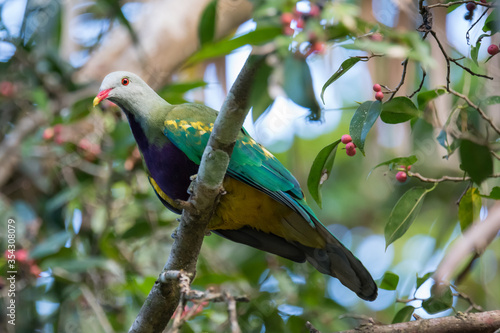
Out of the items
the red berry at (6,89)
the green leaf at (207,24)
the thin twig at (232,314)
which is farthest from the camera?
the red berry at (6,89)

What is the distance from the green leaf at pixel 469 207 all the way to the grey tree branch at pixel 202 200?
0.93 m

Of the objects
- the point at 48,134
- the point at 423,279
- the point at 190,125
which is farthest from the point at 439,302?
the point at 48,134

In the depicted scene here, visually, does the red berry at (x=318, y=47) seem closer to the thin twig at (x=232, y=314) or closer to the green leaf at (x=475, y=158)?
the green leaf at (x=475, y=158)

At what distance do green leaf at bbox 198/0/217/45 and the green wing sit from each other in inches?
48.5

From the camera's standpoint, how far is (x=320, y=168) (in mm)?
2291

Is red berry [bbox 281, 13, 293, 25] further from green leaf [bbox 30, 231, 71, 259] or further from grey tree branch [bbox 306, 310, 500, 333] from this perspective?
green leaf [bbox 30, 231, 71, 259]

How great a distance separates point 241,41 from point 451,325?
5.89ft

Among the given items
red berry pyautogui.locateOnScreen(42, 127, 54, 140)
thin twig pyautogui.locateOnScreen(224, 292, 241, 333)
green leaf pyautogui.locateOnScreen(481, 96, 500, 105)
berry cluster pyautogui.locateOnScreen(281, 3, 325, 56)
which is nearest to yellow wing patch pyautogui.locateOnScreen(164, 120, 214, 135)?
berry cluster pyautogui.locateOnScreen(281, 3, 325, 56)

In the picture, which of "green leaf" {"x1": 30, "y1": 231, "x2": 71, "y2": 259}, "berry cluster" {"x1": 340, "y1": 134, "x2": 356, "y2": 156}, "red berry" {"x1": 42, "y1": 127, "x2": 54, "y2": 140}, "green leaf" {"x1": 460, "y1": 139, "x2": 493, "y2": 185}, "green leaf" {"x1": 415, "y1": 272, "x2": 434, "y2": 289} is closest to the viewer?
"green leaf" {"x1": 460, "y1": 139, "x2": 493, "y2": 185}

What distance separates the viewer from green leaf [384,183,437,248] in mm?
2305

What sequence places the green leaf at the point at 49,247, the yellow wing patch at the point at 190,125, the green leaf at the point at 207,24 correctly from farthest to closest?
the green leaf at the point at 207,24 < the green leaf at the point at 49,247 < the yellow wing patch at the point at 190,125

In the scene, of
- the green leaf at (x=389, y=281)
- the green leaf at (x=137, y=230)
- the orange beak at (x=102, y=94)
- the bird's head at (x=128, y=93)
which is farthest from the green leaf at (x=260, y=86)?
the green leaf at (x=137, y=230)

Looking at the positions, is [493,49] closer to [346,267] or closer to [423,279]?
[423,279]

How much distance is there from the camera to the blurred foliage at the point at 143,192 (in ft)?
7.31
